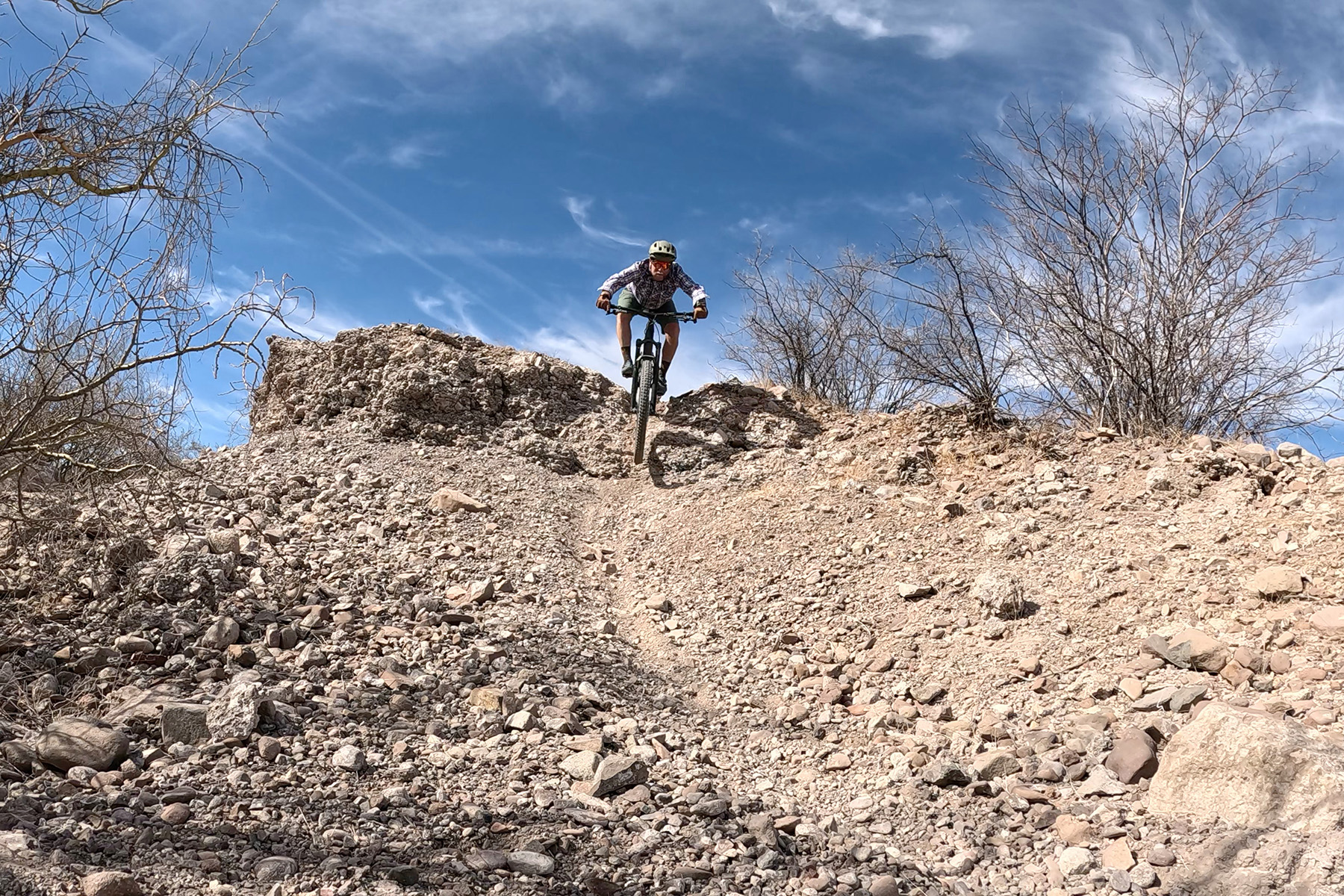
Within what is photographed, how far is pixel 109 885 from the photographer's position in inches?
102

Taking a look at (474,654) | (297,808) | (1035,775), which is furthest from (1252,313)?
(297,808)

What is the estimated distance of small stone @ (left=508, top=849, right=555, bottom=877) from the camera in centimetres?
297

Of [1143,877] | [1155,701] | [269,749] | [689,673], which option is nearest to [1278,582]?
[1155,701]

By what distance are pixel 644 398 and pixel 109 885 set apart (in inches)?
233

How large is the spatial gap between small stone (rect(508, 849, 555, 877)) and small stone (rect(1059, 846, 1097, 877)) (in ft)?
5.96

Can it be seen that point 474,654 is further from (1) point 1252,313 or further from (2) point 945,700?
(1) point 1252,313

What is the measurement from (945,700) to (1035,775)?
896 millimetres

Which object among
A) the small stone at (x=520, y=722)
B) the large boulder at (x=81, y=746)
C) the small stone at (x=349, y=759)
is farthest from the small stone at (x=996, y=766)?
the large boulder at (x=81, y=746)

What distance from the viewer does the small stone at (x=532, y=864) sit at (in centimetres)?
297

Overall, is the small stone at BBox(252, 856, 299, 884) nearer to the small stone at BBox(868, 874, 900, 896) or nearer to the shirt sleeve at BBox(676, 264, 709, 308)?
the small stone at BBox(868, 874, 900, 896)

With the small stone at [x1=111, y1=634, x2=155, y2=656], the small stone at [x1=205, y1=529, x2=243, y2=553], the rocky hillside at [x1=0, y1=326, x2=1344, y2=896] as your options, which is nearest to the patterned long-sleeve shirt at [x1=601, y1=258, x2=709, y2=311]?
the rocky hillside at [x1=0, y1=326, x2=1344, y2=896]

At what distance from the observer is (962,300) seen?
27.5ft

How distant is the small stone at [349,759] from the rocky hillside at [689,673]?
8 centimetres

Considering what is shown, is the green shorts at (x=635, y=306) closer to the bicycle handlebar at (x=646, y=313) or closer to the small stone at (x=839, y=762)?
the bicycle handlebar at (x=646, y=313)
